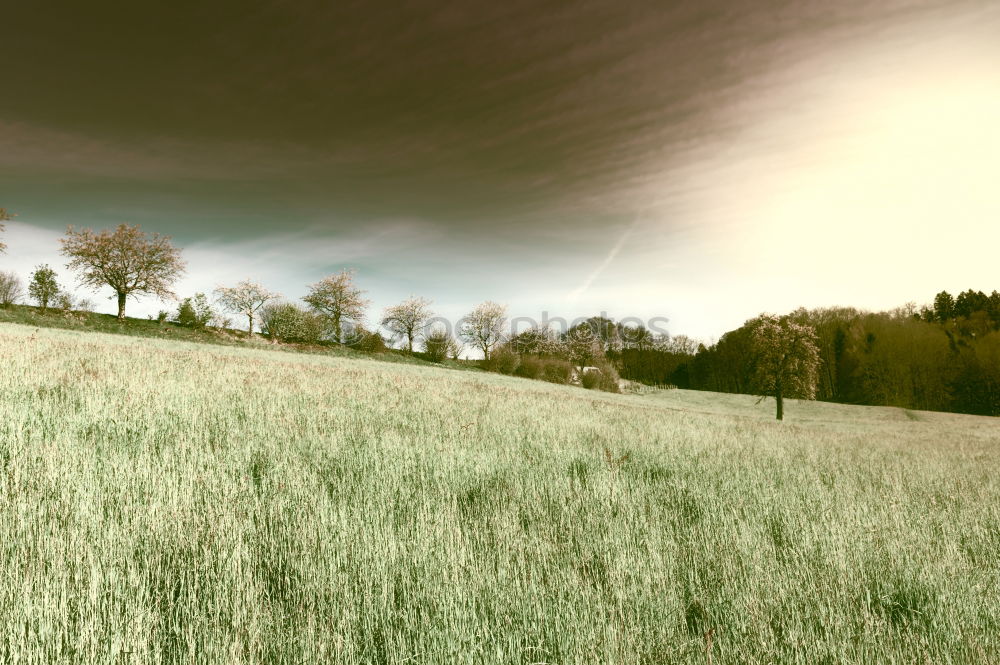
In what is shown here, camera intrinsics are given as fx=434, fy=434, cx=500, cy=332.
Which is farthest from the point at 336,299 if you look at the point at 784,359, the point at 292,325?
the point at 784,359

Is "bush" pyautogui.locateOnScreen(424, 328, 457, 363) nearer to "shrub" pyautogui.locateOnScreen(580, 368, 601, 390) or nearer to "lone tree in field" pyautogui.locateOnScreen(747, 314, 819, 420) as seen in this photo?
"shrub" pyautogui.locateOnScreen(580, 368, 601, 390)

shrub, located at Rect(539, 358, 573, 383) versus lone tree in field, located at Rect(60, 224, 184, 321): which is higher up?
lone tree in field, located at Rect(60, 224, 184, 321)

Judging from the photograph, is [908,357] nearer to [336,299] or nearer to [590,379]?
[590,379]

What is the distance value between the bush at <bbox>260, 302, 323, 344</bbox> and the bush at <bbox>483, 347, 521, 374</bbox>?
893 inches

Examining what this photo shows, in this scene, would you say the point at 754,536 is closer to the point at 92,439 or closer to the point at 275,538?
the point at 275,538

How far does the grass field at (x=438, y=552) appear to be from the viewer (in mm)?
2176

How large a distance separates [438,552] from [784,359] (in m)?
36.8

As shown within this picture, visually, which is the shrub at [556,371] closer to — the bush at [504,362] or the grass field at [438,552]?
the bush at [504,362]

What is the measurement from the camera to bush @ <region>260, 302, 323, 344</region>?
54.2 meters

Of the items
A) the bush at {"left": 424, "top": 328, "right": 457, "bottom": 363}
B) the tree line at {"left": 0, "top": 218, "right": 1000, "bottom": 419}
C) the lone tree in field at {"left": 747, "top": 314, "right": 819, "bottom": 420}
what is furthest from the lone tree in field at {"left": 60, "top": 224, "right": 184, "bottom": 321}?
the lone tree in field at {"left": 747, "top": 314, "right": 819, "bottom": 420}

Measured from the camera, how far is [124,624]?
2137 millimetres

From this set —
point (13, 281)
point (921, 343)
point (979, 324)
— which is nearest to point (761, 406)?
point (921, 343)

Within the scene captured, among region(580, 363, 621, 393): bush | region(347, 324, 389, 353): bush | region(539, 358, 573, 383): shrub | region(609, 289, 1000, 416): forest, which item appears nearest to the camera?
region(609, 289, 1000, 416): forest

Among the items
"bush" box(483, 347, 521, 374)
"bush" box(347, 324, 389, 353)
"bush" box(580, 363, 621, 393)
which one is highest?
"bush" box(347, 324, 389, 353)
